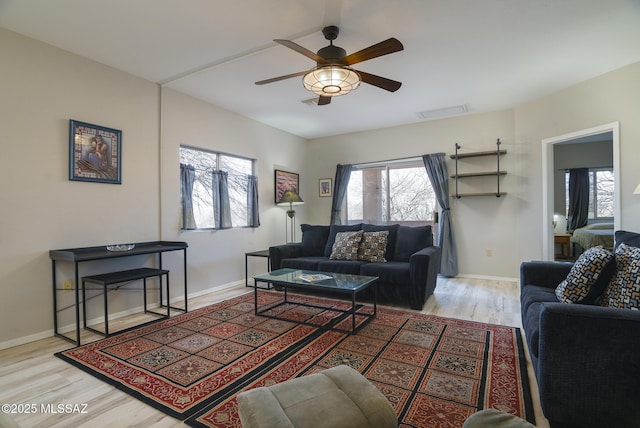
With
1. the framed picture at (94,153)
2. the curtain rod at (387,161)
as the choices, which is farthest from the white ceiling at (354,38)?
the curtain rod at (387,161)

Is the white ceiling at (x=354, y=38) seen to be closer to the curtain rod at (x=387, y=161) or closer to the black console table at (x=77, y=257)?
the curtain rod at (x=387, y=161)

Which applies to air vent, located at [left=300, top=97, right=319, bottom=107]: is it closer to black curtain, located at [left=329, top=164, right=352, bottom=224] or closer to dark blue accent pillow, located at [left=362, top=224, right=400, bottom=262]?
black curtain, located at [left=329, top=164, right=352, bottom=224]

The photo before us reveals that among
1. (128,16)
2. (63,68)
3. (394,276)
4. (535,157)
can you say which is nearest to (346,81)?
(128,16)

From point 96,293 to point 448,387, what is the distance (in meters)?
3.26

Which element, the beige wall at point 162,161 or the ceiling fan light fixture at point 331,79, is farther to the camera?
the beige wall at point 162,161

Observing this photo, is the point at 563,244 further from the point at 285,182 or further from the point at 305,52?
the point at 305,52

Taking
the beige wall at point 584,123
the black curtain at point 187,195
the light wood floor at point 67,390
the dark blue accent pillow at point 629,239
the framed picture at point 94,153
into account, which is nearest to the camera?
the light wood floor at point 67,390

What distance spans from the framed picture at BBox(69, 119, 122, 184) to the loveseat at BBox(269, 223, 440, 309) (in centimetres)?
210

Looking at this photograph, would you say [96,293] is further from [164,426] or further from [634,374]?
[634,374]

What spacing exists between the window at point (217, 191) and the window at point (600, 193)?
7023 millimetres

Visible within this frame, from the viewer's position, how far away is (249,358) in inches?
89.3

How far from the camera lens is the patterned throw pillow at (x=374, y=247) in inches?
155

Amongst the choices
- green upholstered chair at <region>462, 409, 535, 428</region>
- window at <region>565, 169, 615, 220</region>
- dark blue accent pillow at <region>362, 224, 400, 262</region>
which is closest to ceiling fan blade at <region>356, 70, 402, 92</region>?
dark blue accent pillow at <region>362, 224, 400, 262</region>

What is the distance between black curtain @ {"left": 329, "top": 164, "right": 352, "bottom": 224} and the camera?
597 centimetres
